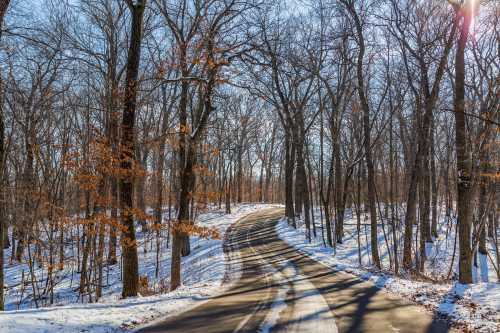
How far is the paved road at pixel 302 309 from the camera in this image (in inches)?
262

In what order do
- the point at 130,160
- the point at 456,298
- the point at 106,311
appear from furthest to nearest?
the point at 130,160 < the point at 456,298 < the point at 106,311

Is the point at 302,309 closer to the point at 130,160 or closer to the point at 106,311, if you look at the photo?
the point at 106,311

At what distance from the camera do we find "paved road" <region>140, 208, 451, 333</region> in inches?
262

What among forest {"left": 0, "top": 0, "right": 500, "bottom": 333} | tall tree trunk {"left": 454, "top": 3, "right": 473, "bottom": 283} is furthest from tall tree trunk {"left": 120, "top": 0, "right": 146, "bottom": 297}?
tall tree trunk {"left": 454, "top": 3, "right": 473, "bottom": 283}

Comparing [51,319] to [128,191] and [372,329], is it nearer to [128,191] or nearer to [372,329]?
[128,191]

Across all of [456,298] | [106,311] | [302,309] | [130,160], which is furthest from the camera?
[130,160]

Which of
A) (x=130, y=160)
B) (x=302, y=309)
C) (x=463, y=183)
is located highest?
(x=130, y=160)

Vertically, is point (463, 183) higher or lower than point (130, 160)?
lower

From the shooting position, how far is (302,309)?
815 centimetres

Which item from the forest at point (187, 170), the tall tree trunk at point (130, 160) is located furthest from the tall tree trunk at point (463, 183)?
the tall tree trunk at point (130, 160)

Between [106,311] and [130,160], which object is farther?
[130,160]

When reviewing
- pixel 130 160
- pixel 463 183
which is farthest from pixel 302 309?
pixel 463 183

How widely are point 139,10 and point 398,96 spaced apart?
54.6ft

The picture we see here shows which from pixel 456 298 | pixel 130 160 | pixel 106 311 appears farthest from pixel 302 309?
pixel 130 160
